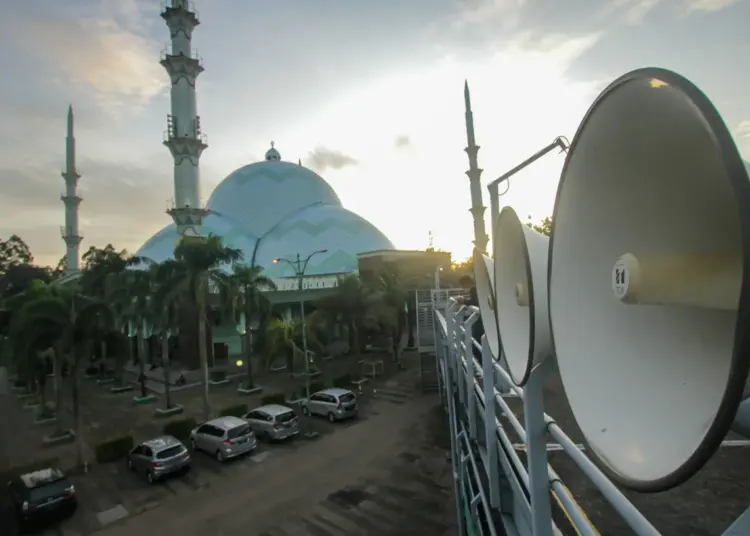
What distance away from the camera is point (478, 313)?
19.7 feet

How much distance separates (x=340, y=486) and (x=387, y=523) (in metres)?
3.08

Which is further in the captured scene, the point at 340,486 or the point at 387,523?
the point at 340,486

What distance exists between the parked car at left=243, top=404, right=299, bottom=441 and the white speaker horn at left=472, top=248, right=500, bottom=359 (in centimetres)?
1709

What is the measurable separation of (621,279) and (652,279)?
0.40 ft

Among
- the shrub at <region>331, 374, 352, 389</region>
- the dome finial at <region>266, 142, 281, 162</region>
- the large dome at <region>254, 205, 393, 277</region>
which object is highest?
the dome finial at <region>266, 142, 281, 162</region>

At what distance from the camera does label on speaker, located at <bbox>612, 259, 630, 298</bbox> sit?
1820 millimetres

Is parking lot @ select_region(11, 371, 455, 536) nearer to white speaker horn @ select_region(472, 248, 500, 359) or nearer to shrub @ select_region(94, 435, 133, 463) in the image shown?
shrub @ select_region(94, 435, 133, 463)

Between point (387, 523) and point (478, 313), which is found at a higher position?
point (478, 313)

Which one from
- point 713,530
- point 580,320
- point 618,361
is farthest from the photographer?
point 713,530

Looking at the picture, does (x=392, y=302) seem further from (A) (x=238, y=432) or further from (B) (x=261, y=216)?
(B) (x=261, y=216)

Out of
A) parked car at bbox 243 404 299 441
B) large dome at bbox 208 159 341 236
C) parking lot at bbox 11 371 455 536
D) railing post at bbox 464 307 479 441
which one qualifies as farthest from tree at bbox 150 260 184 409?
large dome at bbox 208 159 341 236

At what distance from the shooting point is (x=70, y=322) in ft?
61.3

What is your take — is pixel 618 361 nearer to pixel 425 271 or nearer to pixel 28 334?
pixel 28 334

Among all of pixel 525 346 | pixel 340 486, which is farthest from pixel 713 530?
pixel 340 486
